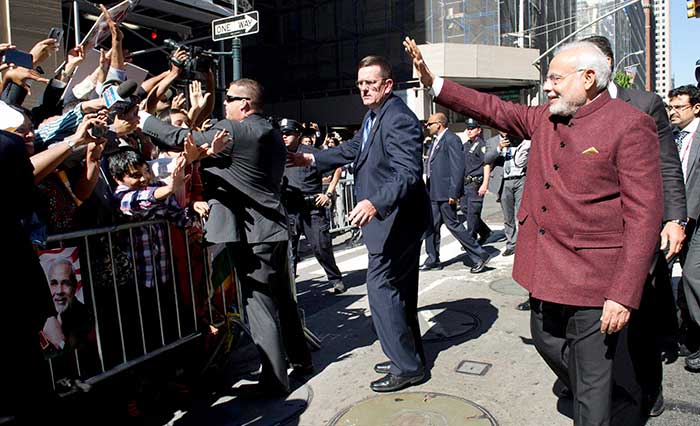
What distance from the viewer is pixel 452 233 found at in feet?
25.6

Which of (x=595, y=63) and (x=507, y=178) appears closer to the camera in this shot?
(x=595, y=63)

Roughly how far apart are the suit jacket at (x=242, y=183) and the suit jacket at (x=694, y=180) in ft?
9.33

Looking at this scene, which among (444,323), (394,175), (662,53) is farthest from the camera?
(662,53)

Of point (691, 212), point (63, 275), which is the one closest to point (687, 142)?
point (691, 212)

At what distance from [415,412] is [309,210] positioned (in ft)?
12.6

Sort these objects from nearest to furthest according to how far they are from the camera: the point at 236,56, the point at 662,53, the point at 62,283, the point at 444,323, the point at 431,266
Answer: the point at 62,283 → the point at 444,323 → the point at 431,266 → the point at 236,56 → the point at 662,53

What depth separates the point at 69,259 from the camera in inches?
132

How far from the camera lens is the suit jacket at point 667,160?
11.2 ft

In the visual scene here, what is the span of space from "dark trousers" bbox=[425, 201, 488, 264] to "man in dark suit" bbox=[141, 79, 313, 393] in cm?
378

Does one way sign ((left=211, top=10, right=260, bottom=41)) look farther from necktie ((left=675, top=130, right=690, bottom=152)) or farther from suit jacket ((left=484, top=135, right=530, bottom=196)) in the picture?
necktie ((left=675, top=130, right=690, bottom=152))

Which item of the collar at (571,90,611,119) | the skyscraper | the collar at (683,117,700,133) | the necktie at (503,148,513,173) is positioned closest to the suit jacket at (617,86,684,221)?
the collar at (571,90,611,119)

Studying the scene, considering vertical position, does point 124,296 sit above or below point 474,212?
above

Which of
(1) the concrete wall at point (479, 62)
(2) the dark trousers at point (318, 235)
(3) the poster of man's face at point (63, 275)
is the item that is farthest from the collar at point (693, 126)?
(1) the concrete wall at point (479, 62)

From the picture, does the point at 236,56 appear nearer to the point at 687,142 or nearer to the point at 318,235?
the point at 318,235
